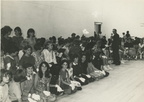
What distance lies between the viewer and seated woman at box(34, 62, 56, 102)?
3242 mm

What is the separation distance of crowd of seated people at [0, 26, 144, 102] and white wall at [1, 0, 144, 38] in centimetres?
59

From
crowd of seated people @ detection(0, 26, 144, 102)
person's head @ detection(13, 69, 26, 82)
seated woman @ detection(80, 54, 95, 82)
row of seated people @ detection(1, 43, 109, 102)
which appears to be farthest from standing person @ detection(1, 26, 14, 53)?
seated woman @ detection(80, 54, 95, 82)

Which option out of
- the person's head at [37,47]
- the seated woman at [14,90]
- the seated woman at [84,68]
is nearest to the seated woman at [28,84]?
the seated woman at [14,90]

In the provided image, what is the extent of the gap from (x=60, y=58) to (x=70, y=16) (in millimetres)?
2367

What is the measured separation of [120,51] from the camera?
6.89 meters

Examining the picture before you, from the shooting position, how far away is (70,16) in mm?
6559

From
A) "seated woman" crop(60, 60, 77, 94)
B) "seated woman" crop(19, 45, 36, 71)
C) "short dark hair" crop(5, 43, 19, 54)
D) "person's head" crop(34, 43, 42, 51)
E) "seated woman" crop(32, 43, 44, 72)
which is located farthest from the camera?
"person's head" crop(34, 43, 42, 51)

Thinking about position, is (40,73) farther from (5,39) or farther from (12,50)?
(5,39)

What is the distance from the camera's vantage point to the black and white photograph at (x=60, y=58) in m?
3.23

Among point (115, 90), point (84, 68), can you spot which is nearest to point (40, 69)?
point (115, 90)

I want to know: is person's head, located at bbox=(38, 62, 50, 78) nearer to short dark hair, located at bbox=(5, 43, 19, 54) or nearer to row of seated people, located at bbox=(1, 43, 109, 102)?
row of seated people, located at bbox=(1, 43, 109, 102)

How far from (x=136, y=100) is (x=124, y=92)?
418 mm

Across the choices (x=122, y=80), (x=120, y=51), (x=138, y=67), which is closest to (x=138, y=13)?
(x=120, y=51)

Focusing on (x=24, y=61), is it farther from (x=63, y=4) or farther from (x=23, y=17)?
(x=63, y=4)
